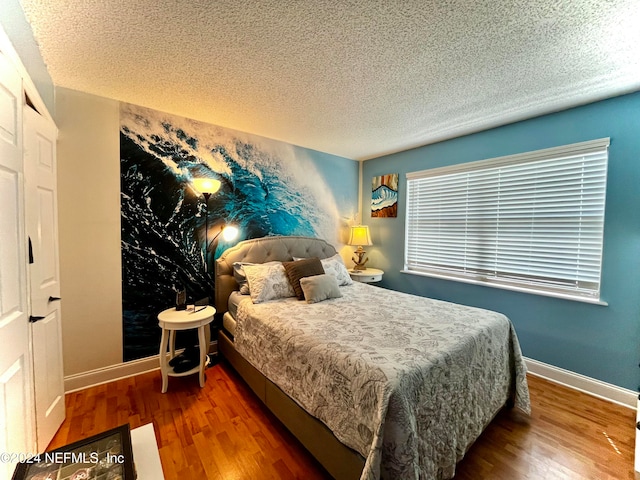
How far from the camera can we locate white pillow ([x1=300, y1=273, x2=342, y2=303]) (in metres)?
2.42

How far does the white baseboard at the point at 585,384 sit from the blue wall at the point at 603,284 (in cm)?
5

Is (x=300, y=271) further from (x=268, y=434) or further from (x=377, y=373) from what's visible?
(x=377, y=373)

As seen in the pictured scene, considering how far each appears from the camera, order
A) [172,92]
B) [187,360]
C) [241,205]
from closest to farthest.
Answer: [172,92]
[187,360]
[241,205]

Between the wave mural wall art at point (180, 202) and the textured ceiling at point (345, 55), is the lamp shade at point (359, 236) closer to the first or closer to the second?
the wave mural wall art at point (180, 202)

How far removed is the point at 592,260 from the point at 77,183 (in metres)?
4.56

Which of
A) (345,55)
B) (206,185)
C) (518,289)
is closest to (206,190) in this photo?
(206,185)

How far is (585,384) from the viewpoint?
7.46 feet

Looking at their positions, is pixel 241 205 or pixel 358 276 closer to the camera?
Result: pixel 241 205

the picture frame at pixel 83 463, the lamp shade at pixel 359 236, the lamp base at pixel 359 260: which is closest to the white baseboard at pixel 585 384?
the lamp base at pixel 359 260

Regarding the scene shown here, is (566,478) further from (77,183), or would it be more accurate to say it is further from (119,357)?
(77,183)

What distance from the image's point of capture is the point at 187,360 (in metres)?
2.40

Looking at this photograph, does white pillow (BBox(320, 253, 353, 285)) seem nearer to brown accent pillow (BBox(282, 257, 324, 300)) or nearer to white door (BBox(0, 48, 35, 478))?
brown accent pillow (BBox(282, 257, 324, 300))

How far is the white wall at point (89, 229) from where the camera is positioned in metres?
2.17

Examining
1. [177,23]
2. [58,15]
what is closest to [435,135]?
[177,23]
